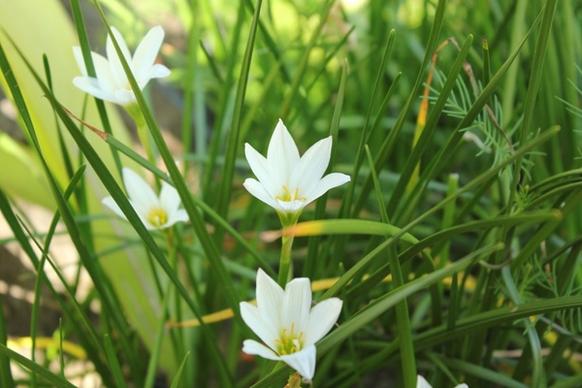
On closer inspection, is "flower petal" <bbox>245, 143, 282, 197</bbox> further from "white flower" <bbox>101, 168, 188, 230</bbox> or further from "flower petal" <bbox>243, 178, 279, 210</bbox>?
"white flower" <bbox>101, 168, 188, 230</bbox>

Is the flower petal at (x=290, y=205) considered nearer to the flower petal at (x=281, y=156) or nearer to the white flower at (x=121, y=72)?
the flower petal at (x=281, y=156)

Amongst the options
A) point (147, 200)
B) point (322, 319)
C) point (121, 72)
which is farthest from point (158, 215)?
point (322, 319)

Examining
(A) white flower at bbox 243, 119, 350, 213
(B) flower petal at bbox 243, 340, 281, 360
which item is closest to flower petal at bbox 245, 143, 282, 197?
(A) white flower at bbox 243, 119, 350, 213

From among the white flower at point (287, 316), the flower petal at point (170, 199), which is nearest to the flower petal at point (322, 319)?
the white flower at point (287, 316)

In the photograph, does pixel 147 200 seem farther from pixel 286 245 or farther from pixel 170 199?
pixel 286 245

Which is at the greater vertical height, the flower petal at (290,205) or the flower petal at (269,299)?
the flower petal at (290,205)
